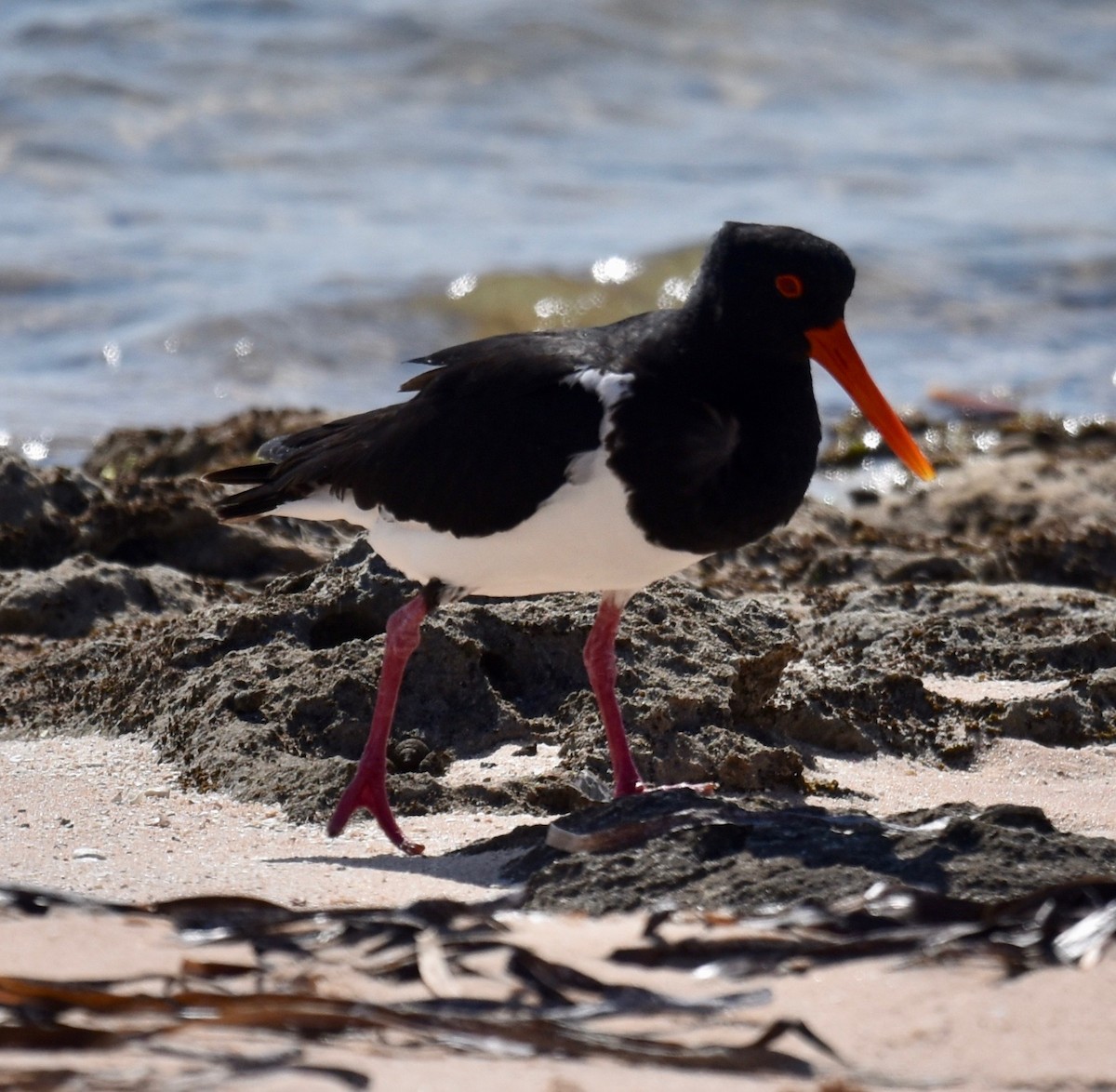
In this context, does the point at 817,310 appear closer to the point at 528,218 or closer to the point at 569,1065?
the point at 569,1065

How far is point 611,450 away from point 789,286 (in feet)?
2.25

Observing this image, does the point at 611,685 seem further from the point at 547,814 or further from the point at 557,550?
the point at 557,550

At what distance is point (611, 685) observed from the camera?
4828mm

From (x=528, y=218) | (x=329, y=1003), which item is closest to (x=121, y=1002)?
(x=329, y=1003)

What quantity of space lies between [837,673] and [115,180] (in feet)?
38.1

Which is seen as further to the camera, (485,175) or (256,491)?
(485,175)

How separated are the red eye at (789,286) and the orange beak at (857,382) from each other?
116 millimetres

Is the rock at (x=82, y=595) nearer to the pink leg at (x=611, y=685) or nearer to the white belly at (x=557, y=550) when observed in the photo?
the white belly at (x=557, y=550)

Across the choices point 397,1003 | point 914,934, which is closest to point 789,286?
point 914,934

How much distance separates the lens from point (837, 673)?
18.4 feet

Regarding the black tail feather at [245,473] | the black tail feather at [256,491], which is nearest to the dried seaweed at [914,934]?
the black tail feather at [256,491]

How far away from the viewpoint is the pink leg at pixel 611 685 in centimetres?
471

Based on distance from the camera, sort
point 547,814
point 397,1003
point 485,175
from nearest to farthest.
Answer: point 397,1003 → point 547,814 → point 485,175

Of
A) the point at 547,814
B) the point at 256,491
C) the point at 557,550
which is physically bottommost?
the point at 547,814
